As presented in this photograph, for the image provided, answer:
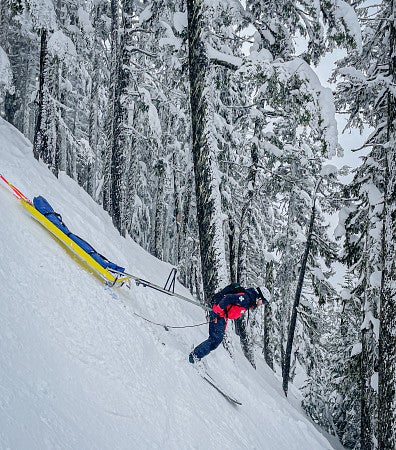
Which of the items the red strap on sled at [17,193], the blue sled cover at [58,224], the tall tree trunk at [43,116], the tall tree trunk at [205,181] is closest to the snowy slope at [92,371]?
the red strap on sled at [17,193]

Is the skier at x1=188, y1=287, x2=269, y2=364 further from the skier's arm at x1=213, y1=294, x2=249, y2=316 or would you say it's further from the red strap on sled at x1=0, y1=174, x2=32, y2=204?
the red strap on sled at x1=0, y1=174, x2=32, y2=204

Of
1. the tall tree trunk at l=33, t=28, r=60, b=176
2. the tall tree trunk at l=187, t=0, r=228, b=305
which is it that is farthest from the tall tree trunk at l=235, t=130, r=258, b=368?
the tall tree trunk at l=33, t=28, r=60, b=176

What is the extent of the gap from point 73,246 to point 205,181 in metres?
3.04

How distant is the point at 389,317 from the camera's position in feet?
21.2

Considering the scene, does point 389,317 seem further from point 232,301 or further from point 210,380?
point 210,380

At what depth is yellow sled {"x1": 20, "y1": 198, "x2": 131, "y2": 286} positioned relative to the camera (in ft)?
18.3

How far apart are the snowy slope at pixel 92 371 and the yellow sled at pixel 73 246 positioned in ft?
0.41

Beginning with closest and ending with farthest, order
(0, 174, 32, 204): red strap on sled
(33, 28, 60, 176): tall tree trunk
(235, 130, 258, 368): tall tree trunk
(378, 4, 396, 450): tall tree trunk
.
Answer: (0, 174, 32, 204): red strap on sled
(378, 4, 396, 450): tall tree trunk
(33, 28, 60, 176): tall tree trunk
(235, 130, 258, 368): tall tree trunk

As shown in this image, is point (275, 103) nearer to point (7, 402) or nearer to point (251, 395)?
point (251, 395)

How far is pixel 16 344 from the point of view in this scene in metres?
3.07

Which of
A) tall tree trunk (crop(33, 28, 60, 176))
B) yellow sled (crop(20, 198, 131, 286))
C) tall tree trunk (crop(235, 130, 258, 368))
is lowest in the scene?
tall tree trunk (crop(235, 130, 258, 368))

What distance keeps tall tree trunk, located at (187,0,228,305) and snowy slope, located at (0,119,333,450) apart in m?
1.32

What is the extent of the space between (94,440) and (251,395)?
4.72 meters

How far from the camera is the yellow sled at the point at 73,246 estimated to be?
559cm
